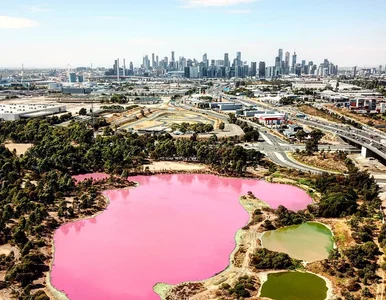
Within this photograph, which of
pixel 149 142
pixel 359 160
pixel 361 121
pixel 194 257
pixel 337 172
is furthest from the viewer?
pixel 361 121

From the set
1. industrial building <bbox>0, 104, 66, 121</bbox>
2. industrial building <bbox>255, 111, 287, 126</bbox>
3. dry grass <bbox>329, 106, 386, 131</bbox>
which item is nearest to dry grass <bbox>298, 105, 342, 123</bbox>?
dry grass <bbox>329, 106, 386, 131</bbox>

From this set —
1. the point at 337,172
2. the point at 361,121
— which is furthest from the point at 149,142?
the point at 361,121

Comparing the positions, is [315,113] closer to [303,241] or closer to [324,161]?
[324,161]

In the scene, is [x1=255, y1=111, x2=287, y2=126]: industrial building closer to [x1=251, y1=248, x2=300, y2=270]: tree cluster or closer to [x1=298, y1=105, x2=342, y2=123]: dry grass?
[x1=298, y1=105, x2=342, y2=123]: dry grass

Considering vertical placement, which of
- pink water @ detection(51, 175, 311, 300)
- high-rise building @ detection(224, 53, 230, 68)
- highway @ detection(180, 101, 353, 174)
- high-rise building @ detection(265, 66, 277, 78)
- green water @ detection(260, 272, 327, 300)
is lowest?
pink water @ detection(51, 175, 311, 300)

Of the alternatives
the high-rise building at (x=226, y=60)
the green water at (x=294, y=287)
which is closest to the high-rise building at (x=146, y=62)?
the high-rise building at (x=226, y=60)

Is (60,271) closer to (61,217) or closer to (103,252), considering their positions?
(103,252)
